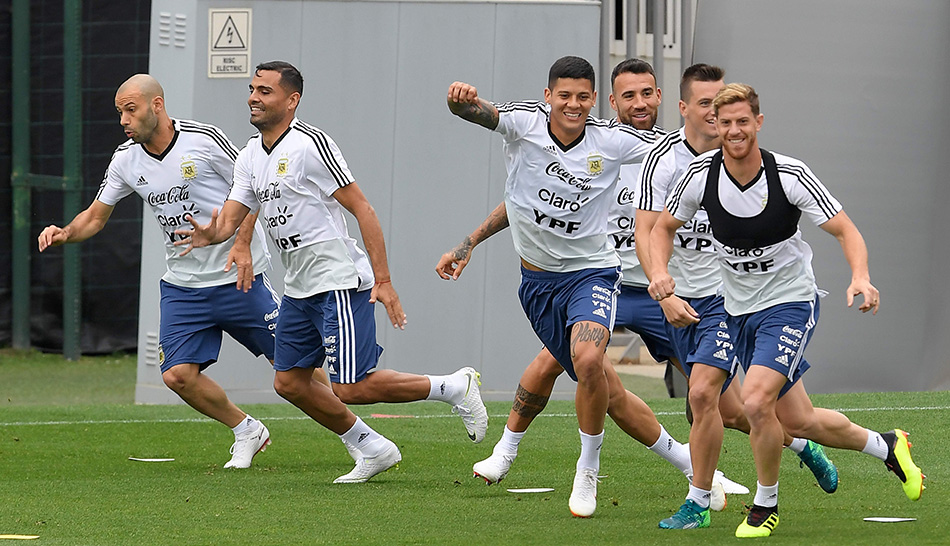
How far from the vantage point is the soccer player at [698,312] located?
5.59 meters

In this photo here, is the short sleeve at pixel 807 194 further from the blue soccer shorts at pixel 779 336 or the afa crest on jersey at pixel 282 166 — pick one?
the afa crest on jersey at pixel 282 166

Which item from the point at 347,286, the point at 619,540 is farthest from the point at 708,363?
the point at 347,286

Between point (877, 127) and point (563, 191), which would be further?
point (877, 127)

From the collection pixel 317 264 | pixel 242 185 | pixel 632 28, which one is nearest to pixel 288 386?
pixel 317 264

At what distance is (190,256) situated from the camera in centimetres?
771

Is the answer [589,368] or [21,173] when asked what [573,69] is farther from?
[21,173]

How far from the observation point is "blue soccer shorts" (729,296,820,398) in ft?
17.6

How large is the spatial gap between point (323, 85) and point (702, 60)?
3066mm

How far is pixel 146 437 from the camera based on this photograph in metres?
8.91

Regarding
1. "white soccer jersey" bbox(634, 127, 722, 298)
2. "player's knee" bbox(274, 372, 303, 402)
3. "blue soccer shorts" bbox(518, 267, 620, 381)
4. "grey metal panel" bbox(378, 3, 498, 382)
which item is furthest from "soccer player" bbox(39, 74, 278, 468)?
"grey metal panel" bbox(378, 3, 498, 382)

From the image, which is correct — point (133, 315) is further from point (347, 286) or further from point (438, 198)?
point (347, 286)

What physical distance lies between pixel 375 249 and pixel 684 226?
141 centimetres

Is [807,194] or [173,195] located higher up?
[807,194]

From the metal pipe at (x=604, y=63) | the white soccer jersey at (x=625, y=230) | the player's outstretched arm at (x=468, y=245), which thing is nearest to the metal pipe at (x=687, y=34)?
the metal pipe at (x=604, y=63)
